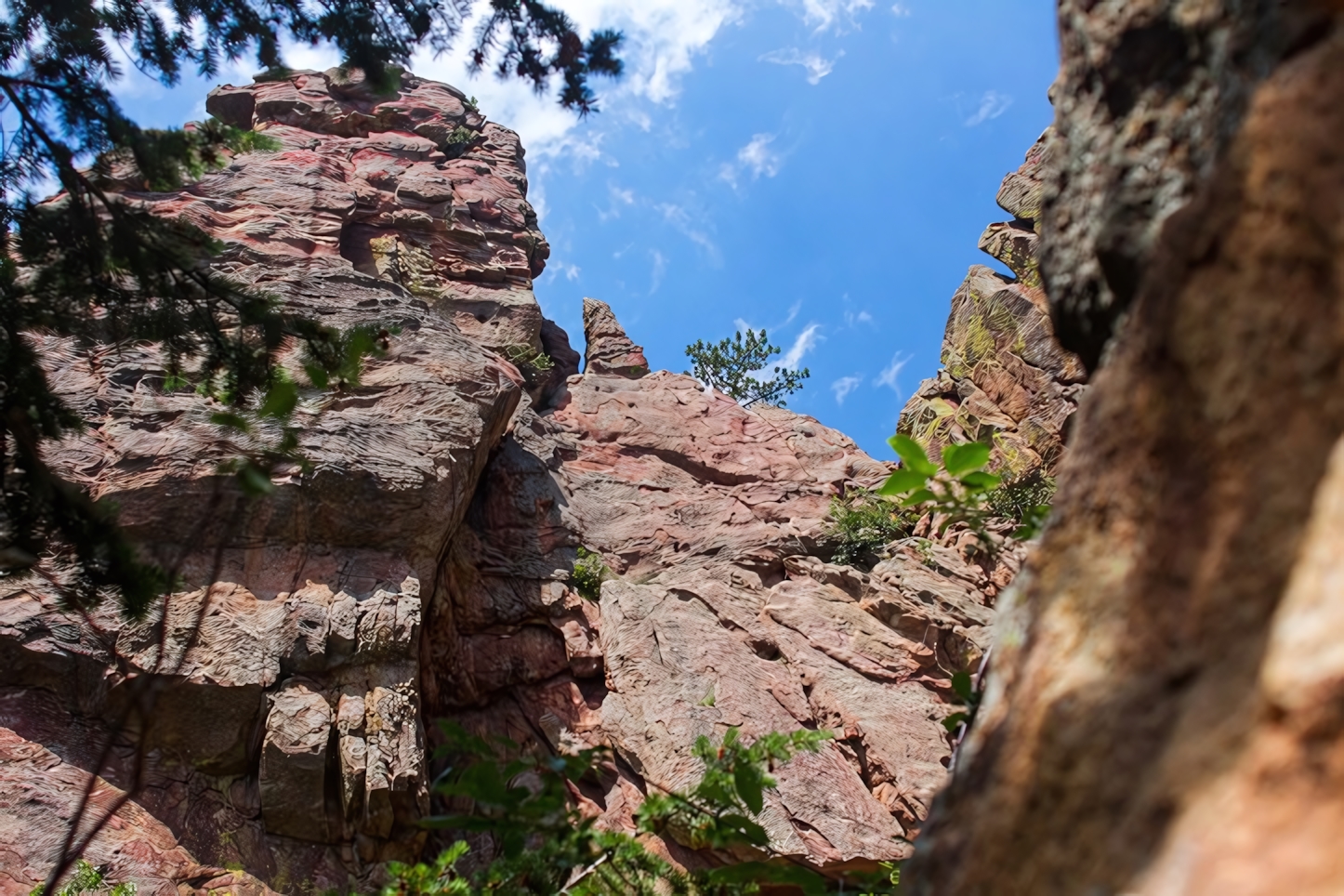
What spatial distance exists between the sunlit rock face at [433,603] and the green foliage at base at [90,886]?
14.4 inches

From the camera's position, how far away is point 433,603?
45.4 feet

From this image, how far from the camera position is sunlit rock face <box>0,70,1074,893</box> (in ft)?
35.1

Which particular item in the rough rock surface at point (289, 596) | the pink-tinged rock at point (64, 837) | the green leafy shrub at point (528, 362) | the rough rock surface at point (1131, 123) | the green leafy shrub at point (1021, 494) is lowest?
the pink-tinged rock at point (64, 837)

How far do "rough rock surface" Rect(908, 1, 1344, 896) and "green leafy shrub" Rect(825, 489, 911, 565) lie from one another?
599 inches

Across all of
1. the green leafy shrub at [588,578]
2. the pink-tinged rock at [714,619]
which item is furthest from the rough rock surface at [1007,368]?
the green leafy shrub at [588,578]

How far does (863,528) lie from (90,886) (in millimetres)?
12429

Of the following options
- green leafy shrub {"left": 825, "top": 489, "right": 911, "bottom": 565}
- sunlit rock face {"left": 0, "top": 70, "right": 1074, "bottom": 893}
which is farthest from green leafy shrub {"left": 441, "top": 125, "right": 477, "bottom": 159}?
green leafy shrub {"left": 825, "top": 489, "right": 911, "bottom": 565}

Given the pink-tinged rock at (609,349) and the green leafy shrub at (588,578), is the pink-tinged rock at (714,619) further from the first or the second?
the pink-tinged rock at (609,349)

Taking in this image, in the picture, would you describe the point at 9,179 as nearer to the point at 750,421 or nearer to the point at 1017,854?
the point at 1017,854

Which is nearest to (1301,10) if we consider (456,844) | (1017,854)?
(1017,854)

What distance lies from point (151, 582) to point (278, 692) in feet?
25.8

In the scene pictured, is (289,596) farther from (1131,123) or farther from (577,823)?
(1131,123)

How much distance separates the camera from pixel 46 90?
16.4ft

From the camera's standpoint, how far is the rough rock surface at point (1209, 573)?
3.18 feet
